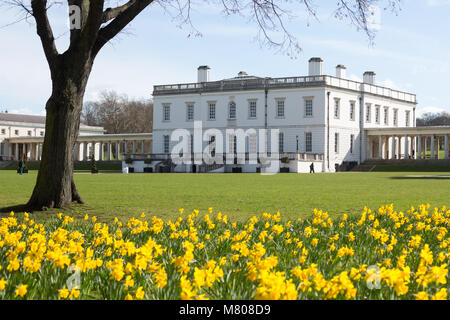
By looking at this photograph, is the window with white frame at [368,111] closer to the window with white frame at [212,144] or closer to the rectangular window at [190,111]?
the window with white frame at [212,144]

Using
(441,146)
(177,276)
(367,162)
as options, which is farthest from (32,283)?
(441,146)

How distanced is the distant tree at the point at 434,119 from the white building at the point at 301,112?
48.9 m

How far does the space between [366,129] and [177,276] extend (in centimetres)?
6299

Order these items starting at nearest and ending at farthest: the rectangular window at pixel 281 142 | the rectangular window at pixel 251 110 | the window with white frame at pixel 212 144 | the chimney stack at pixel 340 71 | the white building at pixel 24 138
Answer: the rectangular window at pixel 281 142
the chimney stack at pixel 340 71
the rectangular window at pixel 251 110
the window with white frame at pixel 212 144
the white building at pixel 24 138

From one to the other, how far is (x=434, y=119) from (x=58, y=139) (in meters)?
118

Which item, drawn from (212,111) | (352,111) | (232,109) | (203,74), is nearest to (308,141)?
(352,111)

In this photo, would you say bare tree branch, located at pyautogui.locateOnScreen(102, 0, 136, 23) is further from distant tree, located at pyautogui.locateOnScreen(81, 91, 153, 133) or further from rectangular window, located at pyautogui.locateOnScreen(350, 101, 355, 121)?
distant tree, located at pyautogui.locateOnScreen(81, 91, 153, 133)

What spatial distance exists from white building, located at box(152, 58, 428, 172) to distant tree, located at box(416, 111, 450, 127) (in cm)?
4885

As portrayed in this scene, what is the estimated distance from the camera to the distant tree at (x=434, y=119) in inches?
4600

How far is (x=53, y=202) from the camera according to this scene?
12359 mm

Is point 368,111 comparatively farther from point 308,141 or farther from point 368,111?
point 308,141

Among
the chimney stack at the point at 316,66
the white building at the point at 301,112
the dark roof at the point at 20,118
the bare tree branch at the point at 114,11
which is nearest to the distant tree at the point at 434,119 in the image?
the white building at the point at 301,112

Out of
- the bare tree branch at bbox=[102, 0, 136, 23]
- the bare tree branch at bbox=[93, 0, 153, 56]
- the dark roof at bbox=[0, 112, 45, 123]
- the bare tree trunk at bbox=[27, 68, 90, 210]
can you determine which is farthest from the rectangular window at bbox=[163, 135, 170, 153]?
the bare tree trunk at bbox=[27, 68, 90, 210]
